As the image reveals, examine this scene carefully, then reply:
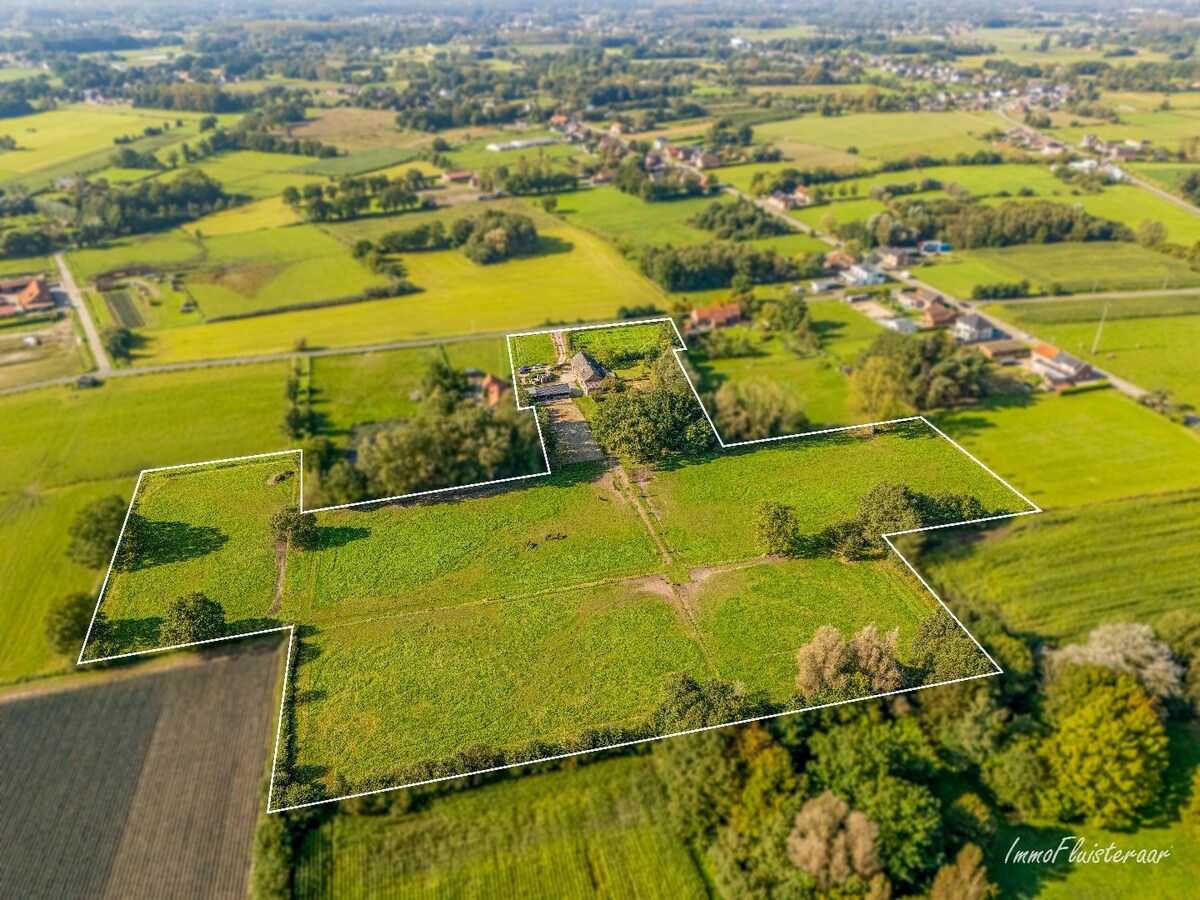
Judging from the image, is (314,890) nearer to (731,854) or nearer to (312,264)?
(731,854)

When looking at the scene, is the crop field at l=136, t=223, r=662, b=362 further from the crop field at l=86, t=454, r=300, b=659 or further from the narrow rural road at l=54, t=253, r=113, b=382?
the crop field at l=86, t=454, r=300, b=659

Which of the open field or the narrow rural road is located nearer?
the open field

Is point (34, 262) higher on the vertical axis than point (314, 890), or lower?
higher

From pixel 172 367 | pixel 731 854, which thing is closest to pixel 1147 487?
pixel 731 854

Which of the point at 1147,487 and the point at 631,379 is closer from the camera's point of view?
the point at 631,379

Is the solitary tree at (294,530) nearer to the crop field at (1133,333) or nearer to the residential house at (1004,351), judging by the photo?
the residential house at (1004,351)

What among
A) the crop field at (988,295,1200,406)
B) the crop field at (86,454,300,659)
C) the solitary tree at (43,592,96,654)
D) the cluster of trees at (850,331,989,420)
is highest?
the crop field at (86,454,300,659)

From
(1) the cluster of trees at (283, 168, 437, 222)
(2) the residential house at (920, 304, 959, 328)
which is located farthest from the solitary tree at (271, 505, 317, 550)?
(1) the cluster of trees at (283, 168, 437, 222)
